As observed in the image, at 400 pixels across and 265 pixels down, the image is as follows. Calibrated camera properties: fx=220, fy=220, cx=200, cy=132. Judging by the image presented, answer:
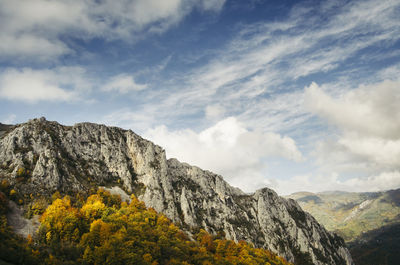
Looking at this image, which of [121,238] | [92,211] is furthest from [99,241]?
[92,211]

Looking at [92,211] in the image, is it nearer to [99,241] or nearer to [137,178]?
[99,241]

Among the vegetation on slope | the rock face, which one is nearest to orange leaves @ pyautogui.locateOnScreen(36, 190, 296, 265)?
the vegetation on slope

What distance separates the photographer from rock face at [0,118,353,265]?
125 m

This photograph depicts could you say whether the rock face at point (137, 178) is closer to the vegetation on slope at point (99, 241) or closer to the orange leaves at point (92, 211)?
the vegetation on slope at point (99, 241)

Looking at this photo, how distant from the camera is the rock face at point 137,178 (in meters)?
125

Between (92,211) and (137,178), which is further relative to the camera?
(137,178)

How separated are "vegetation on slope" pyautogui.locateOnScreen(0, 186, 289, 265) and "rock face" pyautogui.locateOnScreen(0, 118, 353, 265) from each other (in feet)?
69.5

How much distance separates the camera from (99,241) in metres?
83.7

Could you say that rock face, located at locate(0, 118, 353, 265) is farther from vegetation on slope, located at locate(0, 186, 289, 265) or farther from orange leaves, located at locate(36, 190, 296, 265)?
orange leaves, located at locate(36, 190, 296, 265)

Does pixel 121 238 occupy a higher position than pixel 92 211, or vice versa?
pixel 92 211

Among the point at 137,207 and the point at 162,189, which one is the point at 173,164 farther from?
the point at 137,207

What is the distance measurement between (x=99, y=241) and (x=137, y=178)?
86.0 meters

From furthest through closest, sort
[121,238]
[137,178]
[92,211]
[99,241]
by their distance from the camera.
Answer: [137,178] < [92,211] < [99,241] < [121,238]

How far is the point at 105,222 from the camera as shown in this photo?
322 ft
